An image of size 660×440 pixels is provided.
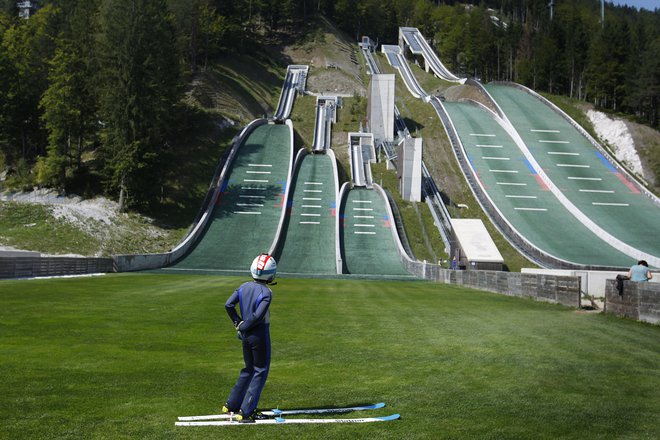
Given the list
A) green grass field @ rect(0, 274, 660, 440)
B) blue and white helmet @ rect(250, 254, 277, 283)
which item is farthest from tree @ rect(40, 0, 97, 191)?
blue and white helmet @ rect(250, 254, 277, 283)

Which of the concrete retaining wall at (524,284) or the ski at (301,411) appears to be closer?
the ski at (301,411)

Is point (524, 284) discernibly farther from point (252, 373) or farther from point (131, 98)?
point (131, 98)

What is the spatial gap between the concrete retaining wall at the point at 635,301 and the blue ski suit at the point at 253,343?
13.4 meters

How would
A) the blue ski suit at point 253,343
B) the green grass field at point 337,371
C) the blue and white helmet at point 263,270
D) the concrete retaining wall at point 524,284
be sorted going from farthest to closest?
the concrete retaining wall at point 524,284
the blue and white helmet at point 263,270
the blue ski suit at point 253,343
the green grass field at point 337,371

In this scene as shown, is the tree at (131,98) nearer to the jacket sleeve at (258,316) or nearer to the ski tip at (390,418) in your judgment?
the jacket sleeve at (258,316)

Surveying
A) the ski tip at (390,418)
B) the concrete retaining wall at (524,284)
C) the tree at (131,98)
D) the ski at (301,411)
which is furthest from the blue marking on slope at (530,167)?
the ski tip at (390,418)

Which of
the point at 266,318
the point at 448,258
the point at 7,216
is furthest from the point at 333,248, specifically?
the point at 266,318

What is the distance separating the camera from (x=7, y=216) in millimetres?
44156

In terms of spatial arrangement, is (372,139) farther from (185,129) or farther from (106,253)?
(106,253)

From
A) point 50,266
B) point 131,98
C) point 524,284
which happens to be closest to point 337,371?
point 524,284

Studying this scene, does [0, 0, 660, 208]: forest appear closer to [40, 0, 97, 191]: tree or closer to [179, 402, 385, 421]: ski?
[40, 0, 97, 191]: tree

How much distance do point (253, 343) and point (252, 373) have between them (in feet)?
1.28

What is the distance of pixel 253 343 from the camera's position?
25.8 feet

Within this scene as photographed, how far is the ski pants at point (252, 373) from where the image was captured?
301 inches
